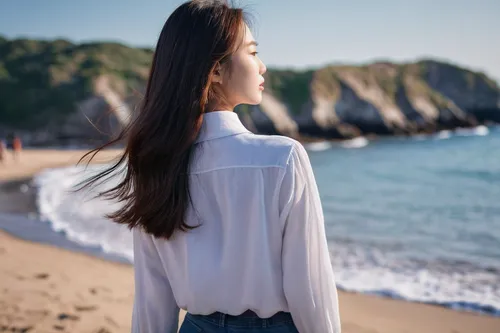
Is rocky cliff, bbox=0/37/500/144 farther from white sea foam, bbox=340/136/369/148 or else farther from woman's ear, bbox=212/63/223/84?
woman's ear, bbox=212/63/223/84

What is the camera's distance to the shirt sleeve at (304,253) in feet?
4.07

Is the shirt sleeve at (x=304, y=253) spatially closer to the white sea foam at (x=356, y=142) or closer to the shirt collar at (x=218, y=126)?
the shirt collar at (x=218, y=126)

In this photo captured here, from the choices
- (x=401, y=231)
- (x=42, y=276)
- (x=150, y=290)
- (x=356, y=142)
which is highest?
(x=150, y=290)

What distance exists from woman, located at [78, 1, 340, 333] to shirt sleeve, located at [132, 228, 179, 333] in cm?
7

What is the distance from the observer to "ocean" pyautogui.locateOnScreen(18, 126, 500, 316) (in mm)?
6121

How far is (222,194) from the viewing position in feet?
4.29

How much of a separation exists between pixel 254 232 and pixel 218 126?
0.30 meters

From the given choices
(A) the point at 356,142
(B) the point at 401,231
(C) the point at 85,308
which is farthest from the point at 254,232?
(A) the point at 356,142

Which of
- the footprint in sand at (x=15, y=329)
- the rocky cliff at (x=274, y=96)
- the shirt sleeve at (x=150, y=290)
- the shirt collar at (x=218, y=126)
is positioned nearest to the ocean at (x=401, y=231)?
the footprint in sand at (x=15, y=329)

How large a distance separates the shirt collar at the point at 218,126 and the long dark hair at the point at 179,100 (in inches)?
0.8

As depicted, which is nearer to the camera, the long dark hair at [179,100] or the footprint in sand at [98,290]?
the long dark hair at [179,100]

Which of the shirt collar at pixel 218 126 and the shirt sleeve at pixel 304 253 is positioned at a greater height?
the shirt collar at pixel 218 126

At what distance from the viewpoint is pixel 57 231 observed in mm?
8734

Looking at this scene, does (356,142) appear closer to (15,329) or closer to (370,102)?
(370,102)
